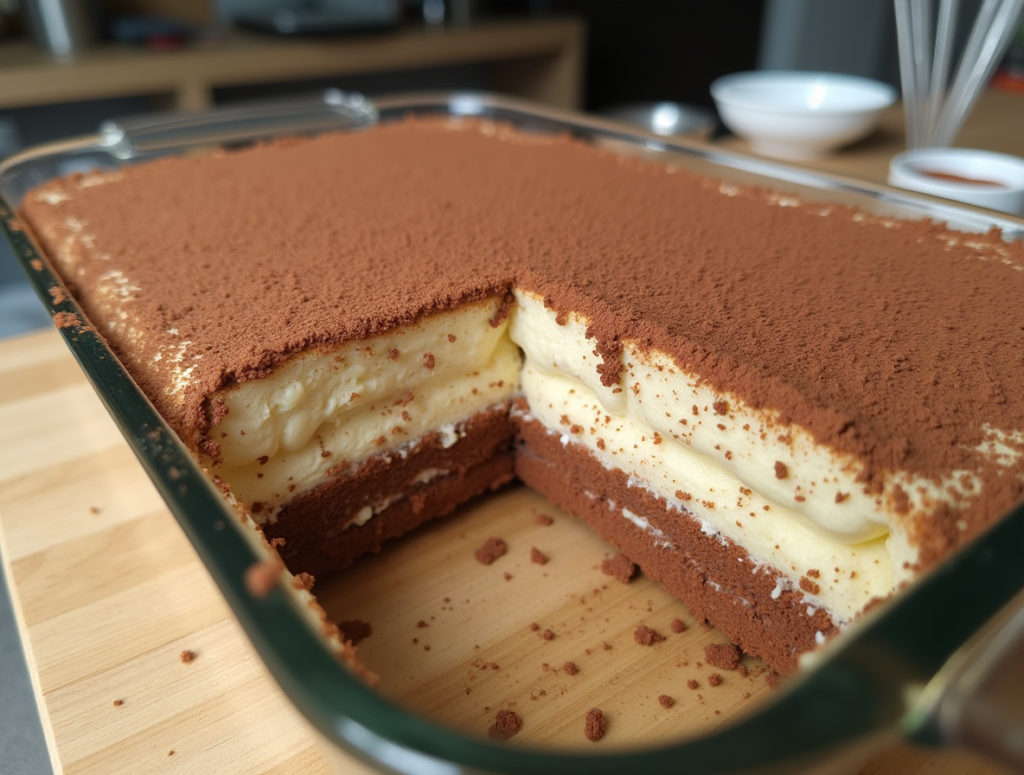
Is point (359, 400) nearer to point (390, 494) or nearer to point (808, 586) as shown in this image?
point (390, 494)

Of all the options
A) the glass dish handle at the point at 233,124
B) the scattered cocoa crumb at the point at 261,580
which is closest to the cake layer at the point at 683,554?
the scattered cocoa crumb at the point at 261,580

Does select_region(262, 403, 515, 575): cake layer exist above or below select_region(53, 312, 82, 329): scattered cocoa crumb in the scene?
below

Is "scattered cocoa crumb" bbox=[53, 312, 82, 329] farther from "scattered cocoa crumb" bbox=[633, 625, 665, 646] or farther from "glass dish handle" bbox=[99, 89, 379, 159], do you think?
"glass dish handle" bbox=[99, 89, 379, 159]

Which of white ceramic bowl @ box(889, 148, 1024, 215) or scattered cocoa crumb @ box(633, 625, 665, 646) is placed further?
white ceramic bowl @ box(889, 148, 1024, 215)

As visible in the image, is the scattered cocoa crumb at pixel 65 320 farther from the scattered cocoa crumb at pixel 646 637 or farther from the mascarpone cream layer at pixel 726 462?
the scattered cocoa crumb at pixel 646 637


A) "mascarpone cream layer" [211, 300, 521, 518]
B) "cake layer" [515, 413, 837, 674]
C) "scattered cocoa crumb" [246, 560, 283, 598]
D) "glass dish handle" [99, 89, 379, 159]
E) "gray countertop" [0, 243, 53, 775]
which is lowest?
"gray countertop" [0, 243, 53, 775]

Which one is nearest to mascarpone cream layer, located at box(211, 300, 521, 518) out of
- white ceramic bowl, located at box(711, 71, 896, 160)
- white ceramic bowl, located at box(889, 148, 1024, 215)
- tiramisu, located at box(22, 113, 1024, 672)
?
tiramisu, located at box(22, 113, 1024, 672)
